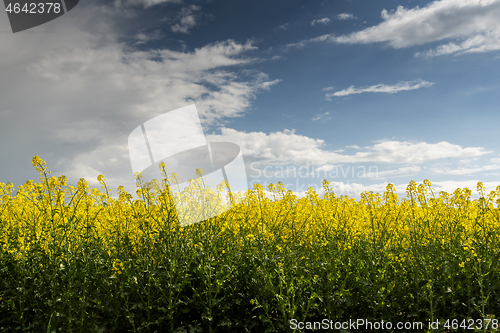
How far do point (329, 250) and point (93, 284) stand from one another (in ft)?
10.5

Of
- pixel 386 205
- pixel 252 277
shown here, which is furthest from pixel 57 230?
pixel 386 205

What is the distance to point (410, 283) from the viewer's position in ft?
14.7

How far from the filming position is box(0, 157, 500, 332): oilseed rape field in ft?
12.1

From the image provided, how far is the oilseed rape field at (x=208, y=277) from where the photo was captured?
368 cm

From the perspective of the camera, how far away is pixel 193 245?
4.17 meters

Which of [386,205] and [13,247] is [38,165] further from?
[386,205]

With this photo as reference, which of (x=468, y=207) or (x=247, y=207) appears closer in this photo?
(x=247, y=207)

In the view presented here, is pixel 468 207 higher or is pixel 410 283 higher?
pixel 468 207

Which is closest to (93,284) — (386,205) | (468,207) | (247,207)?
(247,207)

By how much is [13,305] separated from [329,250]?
4078 millimetres

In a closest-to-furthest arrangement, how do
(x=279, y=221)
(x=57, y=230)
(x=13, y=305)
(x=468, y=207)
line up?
(x=13, y=305) → (x=57, y=230) → (x=279, y=221) → (x=468, y=207)

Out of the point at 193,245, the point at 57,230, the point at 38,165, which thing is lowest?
the point at 193,245

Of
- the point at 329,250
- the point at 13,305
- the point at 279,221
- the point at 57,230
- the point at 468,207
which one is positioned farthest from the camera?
the point at 468,207

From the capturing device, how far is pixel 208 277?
3576 mm
